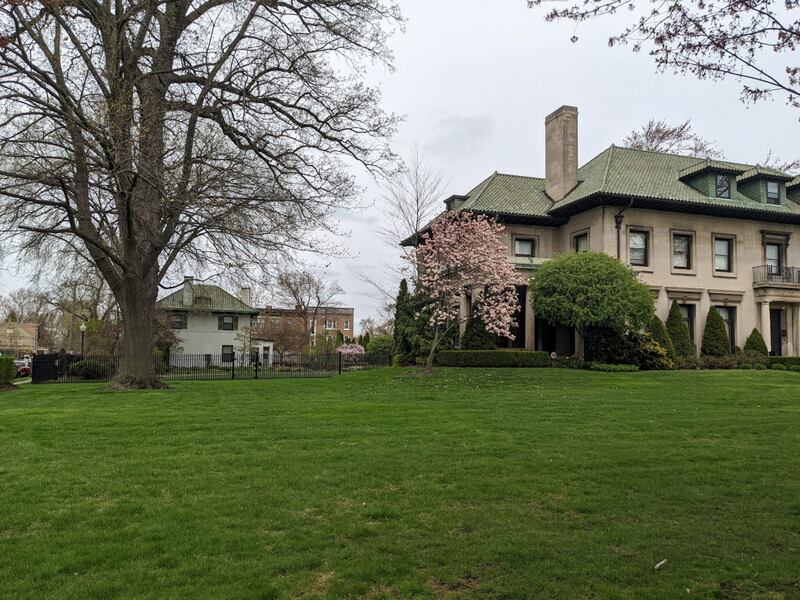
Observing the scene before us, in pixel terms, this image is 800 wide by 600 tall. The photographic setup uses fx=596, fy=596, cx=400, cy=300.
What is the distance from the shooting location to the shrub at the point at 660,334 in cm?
2620

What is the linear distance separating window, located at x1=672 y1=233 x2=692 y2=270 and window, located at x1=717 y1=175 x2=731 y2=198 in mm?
2713

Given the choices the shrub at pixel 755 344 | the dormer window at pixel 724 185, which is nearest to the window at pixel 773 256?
the dormer window at pixel 724 185

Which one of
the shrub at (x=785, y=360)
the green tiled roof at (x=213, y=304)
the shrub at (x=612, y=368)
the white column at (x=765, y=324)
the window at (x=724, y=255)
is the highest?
the window at (x=724, y=255)

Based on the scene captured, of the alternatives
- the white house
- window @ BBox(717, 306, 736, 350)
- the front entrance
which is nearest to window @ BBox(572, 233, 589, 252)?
window @ BBox(717, 306, 736, 350)

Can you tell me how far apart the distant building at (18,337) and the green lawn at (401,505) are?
242 feet

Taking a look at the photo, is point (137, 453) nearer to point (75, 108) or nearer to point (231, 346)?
point (75, 108)

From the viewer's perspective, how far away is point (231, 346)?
4809 centimetres

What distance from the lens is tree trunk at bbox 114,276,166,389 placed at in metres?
18.5

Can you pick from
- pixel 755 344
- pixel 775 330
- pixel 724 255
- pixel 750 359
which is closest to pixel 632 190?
pixel 724 255

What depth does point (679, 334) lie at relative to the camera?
27125mm

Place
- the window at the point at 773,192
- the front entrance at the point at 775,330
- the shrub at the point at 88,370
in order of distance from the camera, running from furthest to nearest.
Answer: the front entrance at the point at 775,330
the window at the point at 773,192
the shrub at the point at 88,370

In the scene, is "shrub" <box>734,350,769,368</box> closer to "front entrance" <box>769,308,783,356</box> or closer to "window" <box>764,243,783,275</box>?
"front entrance" <box>769,308,783,356</box>

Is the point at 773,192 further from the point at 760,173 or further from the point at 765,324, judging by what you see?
the point at 765,324

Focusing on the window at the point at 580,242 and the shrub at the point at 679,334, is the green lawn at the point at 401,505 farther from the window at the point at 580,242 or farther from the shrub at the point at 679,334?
the window at the point at 580,242
